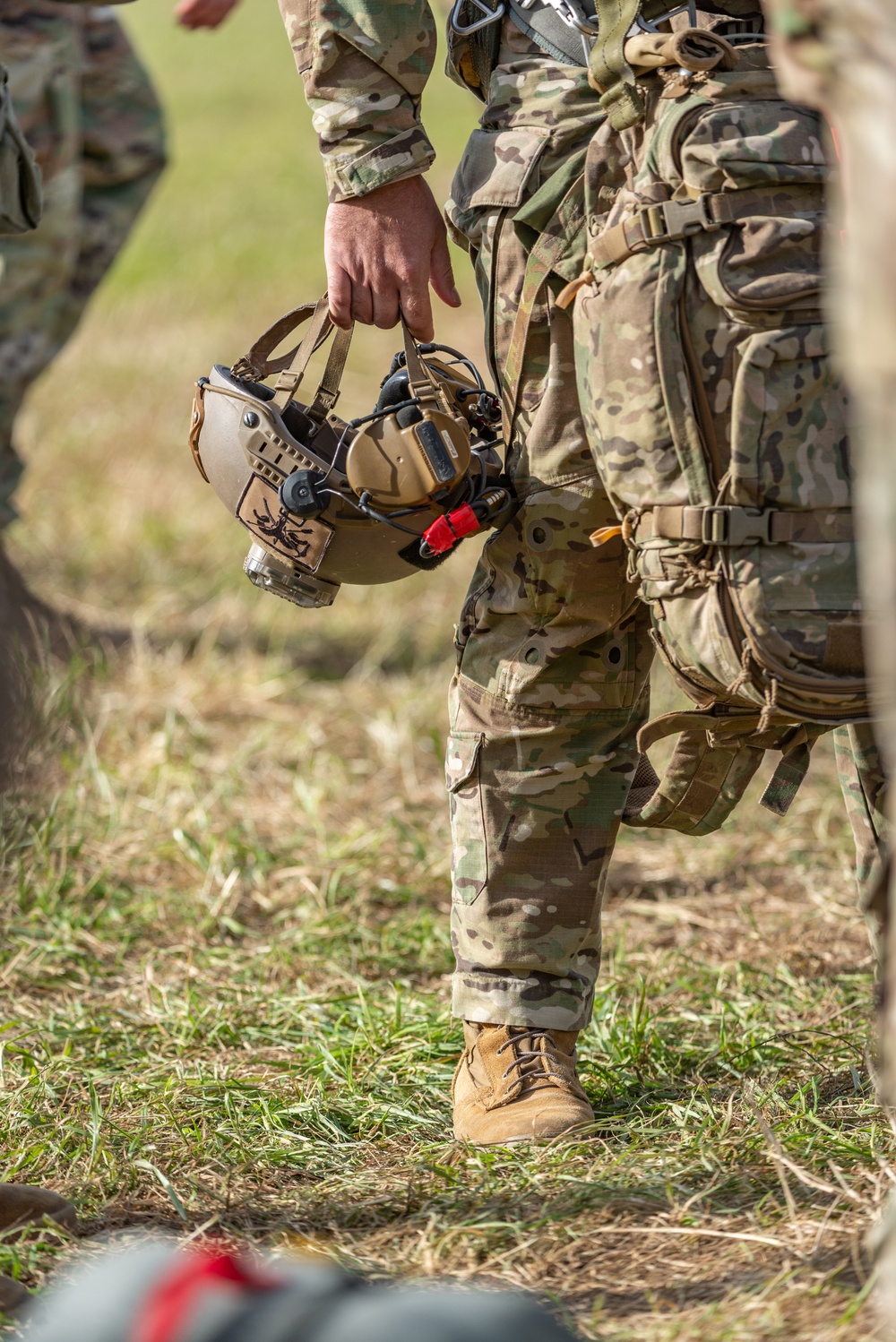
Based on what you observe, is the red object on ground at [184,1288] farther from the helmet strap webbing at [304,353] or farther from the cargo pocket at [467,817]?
the helmet strap webbing at [304,353]

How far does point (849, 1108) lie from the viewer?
208cm

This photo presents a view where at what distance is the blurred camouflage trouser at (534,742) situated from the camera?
6.87 feet

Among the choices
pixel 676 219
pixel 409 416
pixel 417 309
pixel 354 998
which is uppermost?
pixel 676 219

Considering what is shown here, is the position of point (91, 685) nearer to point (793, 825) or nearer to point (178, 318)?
point (793, 825)

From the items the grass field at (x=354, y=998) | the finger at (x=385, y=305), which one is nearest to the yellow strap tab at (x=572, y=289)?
the finger at (x=385, y=305)

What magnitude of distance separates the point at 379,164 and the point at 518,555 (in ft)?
1.95

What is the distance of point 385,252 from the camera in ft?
6.95

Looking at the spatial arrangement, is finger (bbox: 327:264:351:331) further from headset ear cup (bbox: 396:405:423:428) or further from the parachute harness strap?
the parachute harness strap

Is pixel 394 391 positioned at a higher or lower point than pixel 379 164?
lower

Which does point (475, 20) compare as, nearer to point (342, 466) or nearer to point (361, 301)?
point (361, 301)

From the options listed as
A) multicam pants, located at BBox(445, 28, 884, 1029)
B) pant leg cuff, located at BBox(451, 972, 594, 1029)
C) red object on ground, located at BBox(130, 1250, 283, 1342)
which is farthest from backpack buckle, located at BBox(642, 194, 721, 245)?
red object on ground, located at BBox(130, 1250, 283, 1342)

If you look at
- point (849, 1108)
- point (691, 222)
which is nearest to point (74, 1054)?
point (849, 1108)

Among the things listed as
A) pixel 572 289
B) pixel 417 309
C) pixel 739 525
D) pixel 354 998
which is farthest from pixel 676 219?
pixel 354 998

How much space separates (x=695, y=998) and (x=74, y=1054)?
1.12 metres
